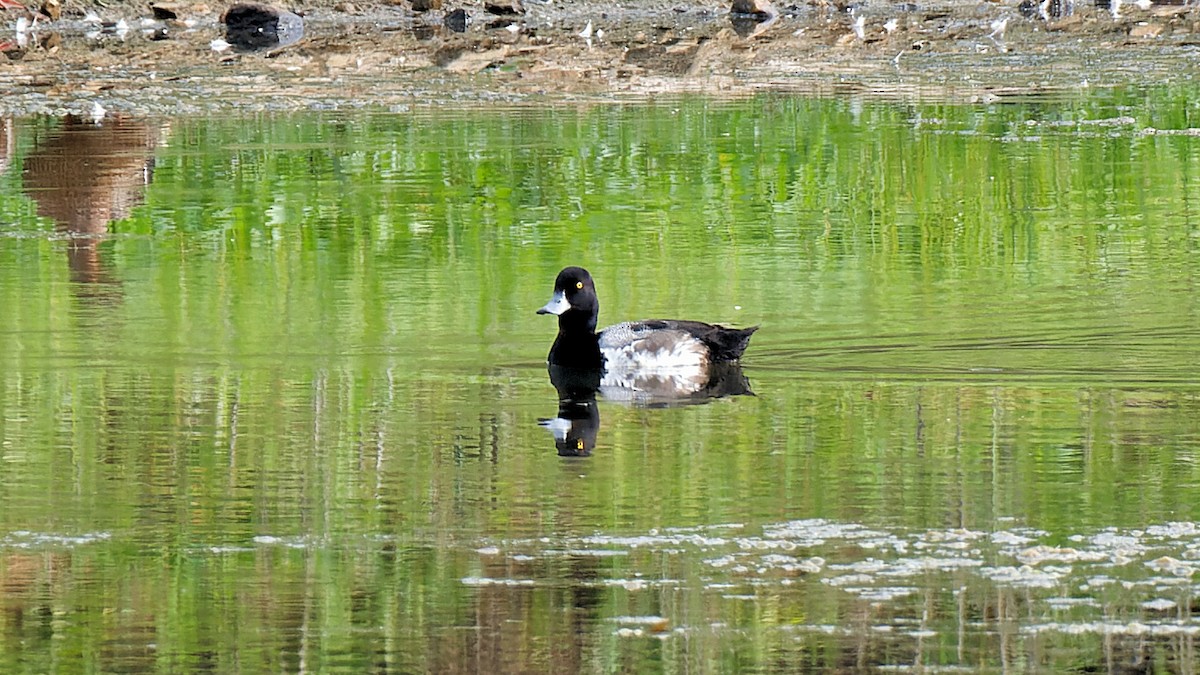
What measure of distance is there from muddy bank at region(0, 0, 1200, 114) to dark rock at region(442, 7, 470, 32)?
0.07m

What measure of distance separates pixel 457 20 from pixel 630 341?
20677 mm

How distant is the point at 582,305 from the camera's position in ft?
32.5

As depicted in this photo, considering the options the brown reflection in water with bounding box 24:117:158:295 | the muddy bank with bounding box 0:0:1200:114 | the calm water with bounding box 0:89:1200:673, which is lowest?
the calm water with bounding box 0:89:1200:673

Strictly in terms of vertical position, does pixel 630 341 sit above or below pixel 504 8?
below

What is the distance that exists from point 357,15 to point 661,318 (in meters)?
20.6

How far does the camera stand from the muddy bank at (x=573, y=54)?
21.3m

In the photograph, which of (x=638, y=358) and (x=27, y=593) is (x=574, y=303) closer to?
(x=638, y=358)

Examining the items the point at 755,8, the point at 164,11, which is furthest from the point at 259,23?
the point at 755,8

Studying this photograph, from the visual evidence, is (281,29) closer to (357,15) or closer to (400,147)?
(357,15)

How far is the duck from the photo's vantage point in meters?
9.55

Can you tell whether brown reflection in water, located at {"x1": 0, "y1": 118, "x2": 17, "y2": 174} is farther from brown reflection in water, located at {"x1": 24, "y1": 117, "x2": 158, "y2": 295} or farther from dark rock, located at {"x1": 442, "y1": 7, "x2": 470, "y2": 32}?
dark rock, located at {"x1": 442, "y1": 7, "x2": 470, "y2": 32}

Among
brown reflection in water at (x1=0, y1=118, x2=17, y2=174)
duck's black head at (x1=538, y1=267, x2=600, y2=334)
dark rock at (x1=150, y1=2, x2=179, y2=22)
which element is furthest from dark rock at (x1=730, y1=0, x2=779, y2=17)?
duck's black head at (x1=538, y1=267, x2=600, y2=334)

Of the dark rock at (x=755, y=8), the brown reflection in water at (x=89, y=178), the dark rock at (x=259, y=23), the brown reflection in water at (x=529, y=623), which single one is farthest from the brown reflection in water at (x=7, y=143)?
the dark rock at (x=755, y=8)

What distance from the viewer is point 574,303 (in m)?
9.93
